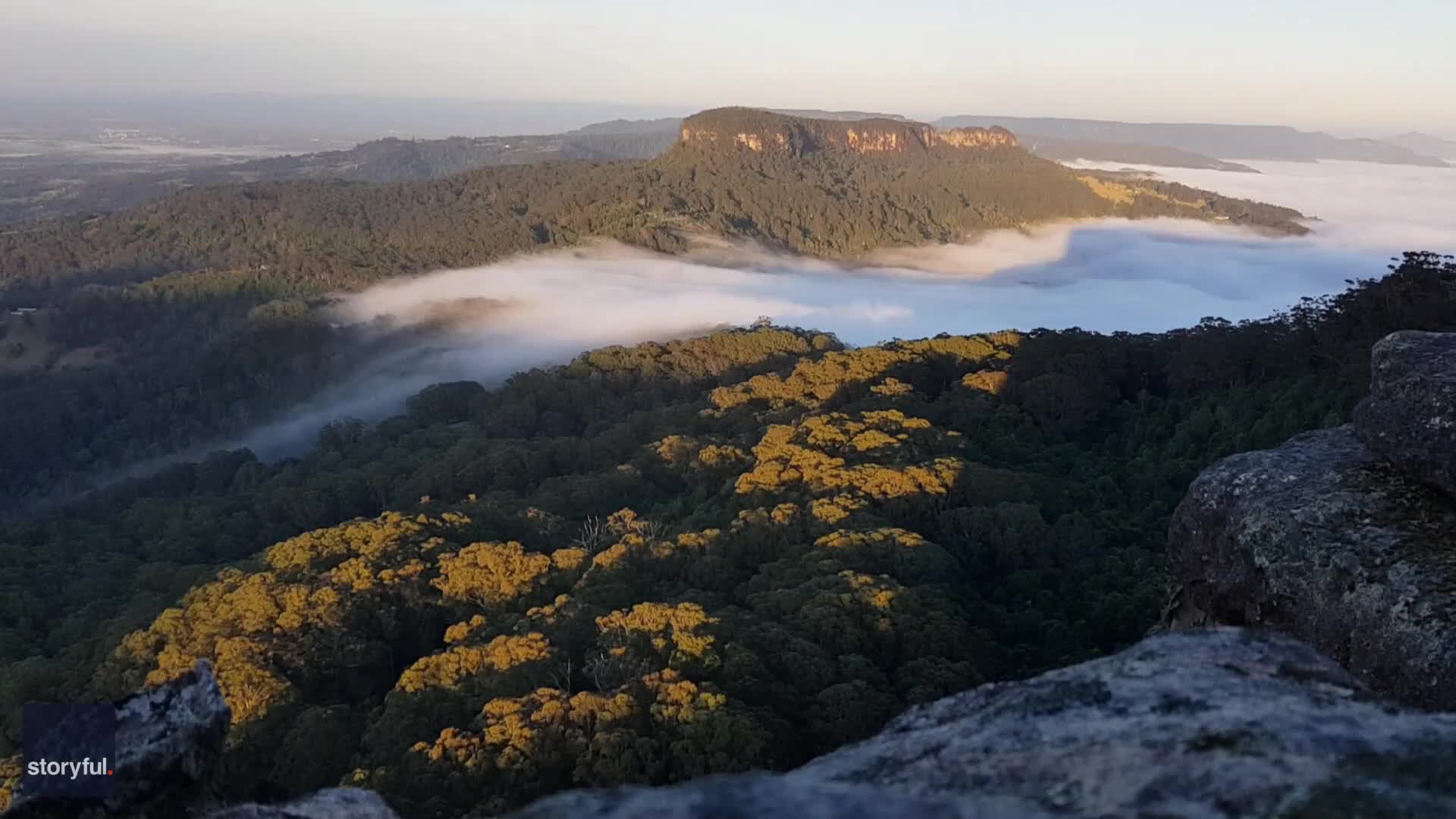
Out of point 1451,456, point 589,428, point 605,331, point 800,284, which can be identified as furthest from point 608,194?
point 1451,456

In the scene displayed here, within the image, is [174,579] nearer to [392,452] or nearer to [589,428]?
[392,452]

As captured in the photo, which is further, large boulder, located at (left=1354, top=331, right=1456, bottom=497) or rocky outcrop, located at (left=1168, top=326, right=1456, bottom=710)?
large boulder, located at (left=1354, top=331, right=1456, bottom=497)

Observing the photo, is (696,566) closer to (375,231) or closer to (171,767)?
(171,767)

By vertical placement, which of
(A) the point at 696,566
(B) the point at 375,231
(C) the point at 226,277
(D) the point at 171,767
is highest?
(D) the point at 171,767

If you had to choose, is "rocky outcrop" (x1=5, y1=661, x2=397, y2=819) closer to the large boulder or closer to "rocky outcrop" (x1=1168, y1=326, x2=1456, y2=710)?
"rocky outcrop" (x1=1168, y1=326, x2=1456, y2=710)

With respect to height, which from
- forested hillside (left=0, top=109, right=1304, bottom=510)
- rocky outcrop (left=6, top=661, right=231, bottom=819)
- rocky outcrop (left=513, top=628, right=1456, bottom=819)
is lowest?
forested hillside (left=0, top=109, right=1304, bottom=510)

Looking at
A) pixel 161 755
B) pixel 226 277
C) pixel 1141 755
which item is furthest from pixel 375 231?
pixel 1141 755

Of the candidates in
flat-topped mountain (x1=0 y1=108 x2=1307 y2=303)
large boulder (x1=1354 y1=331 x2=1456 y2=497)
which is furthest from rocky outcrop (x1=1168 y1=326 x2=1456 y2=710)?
flat-topped mountain (x1=0 y1=108 x2=1307 y2=303)
